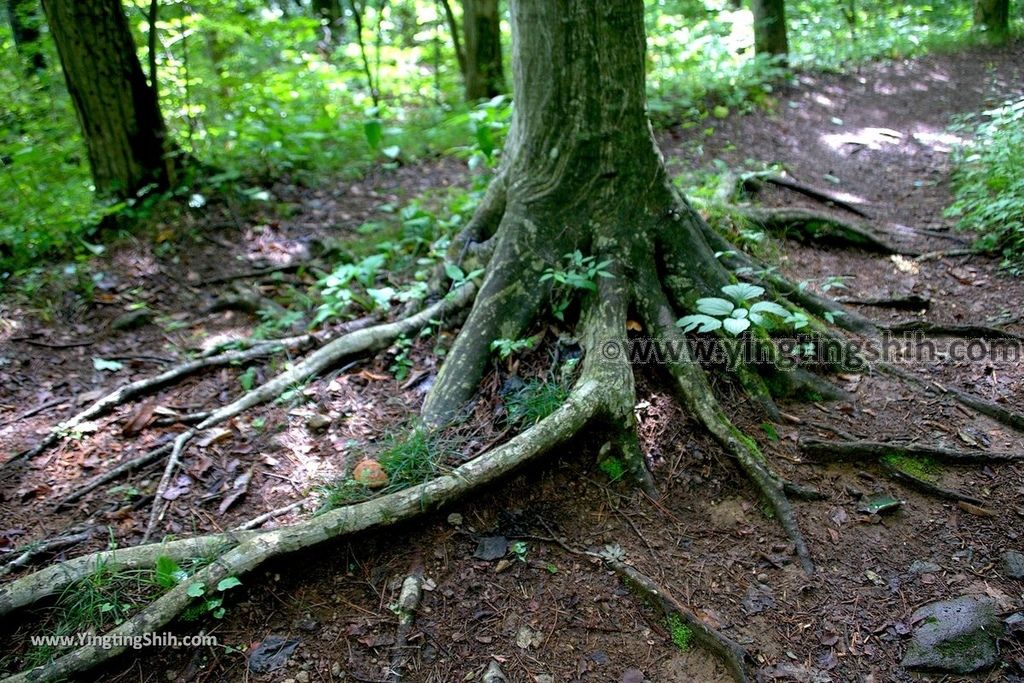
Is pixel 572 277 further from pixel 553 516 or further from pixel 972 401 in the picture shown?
pixel 972 401

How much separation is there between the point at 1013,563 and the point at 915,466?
0.59 metres

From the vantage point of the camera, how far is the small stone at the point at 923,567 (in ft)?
9.73

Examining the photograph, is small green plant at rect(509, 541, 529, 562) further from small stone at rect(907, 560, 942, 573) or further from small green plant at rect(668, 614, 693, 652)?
small stone at rect(907, 560, 942, 573)

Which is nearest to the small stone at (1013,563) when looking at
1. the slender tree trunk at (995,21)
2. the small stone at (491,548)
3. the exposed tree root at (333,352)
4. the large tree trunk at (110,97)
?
the small stone at (491,548)

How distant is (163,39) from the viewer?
702 centimetres

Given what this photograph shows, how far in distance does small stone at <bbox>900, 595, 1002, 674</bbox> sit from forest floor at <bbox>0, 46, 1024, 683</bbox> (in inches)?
2.1

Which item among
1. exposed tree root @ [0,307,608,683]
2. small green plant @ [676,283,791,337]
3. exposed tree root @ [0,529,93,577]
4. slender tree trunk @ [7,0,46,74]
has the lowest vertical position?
exposed tree root @ [0,529,93,577]

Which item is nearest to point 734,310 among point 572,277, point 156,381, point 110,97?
point 572,277

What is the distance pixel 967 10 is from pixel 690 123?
27.5 feet

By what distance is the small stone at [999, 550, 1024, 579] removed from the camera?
2.90 m

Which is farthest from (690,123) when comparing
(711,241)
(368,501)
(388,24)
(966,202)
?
(388,24)

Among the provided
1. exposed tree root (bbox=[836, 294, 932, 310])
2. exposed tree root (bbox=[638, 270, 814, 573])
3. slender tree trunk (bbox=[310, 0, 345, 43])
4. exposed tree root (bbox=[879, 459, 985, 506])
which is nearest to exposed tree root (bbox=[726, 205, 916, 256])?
exposed tree root (bbox=[836, 294, 932, 310])

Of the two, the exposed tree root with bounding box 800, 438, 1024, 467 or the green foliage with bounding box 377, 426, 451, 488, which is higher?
the green foliage with bounding box 377, 426, 451, 488

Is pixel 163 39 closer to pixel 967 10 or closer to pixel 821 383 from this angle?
pixel 821 383
